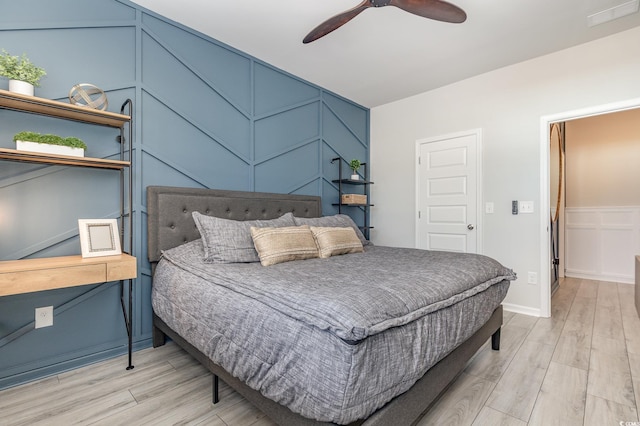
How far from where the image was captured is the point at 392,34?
8.74 ft

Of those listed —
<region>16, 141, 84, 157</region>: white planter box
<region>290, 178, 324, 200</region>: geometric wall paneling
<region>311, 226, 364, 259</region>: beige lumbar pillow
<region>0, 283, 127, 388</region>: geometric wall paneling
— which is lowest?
<region>0, 283, 127, 388</region>: geometric wall paneling

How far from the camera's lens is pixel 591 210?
15.3 feet

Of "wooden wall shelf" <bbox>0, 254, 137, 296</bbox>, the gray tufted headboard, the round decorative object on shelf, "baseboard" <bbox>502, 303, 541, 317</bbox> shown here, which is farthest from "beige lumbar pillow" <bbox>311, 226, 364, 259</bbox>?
"baseboard" <bbox>502, 303, 541, 317</bbox>

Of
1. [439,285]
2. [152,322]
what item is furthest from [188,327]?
[439,285]

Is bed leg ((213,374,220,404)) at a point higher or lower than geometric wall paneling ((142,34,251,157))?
lower

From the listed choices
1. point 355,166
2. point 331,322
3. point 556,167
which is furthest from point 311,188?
point 556,167

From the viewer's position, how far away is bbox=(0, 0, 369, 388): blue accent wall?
185 centimetres

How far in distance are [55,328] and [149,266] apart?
2.13 ft

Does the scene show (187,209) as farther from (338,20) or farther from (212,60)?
(338,20)

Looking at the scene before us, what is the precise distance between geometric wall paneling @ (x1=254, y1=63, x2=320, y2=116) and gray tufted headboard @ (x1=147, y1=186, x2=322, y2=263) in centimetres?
95

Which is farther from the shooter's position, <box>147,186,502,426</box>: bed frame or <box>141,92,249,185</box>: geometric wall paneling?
<box>141,92,249,185</box>: geometric wall paneling

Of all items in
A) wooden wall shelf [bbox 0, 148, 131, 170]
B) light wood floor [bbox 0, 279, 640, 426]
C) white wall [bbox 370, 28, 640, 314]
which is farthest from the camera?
white wall [bbox 370, 28, 640, 314]

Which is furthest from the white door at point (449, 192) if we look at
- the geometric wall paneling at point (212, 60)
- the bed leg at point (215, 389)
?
the bed leg at point (215, 389)

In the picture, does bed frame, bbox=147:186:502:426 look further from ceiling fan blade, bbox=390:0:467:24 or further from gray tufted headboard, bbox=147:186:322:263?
ceiling fan blade, bbox=390:0:467:24
